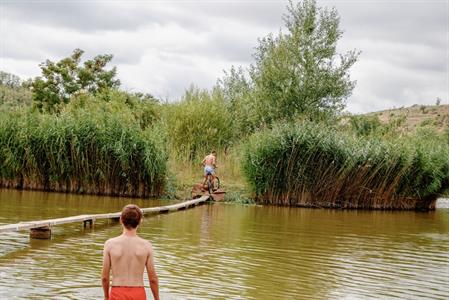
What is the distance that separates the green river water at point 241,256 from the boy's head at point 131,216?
3736 millimetres

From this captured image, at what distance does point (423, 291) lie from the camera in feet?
39.9

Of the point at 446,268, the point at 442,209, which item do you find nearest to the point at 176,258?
the point at 446,268

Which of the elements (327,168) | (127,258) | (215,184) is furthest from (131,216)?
(215,184)

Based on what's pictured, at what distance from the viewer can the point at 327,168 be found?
29562 millimetres

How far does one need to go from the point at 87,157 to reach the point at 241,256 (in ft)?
48.6

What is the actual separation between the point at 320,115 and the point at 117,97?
12613mm

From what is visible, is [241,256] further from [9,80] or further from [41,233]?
[9,80]

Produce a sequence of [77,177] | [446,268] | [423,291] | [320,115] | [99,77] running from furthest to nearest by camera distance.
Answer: [99,77], [320,115], [77,177], [446,268], [423,291]

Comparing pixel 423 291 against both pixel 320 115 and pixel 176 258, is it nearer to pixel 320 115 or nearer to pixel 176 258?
pixel 176 258

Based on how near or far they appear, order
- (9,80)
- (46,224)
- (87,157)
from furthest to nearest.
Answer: (9,80)
(87,157)
(46,224)

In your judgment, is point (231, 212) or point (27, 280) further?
point (231, 212)

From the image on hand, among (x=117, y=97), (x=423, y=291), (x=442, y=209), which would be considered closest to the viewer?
(x=423, y=291)

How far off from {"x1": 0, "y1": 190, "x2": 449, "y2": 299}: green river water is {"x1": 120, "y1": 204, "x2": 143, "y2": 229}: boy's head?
12.3 ft

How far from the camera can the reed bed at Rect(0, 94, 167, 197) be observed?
93.2ft
